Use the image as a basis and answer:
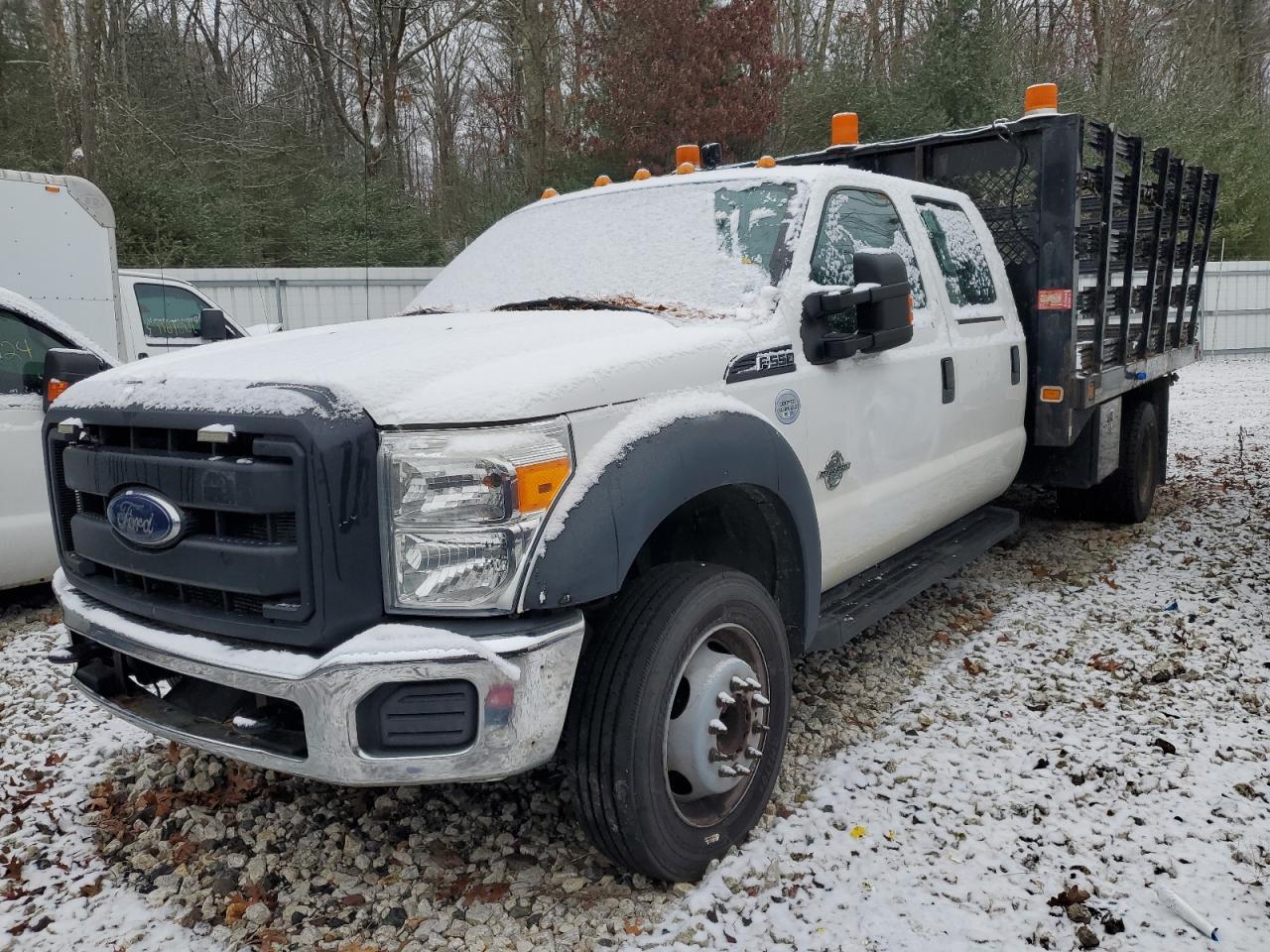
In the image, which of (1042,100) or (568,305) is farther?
(1042,100)

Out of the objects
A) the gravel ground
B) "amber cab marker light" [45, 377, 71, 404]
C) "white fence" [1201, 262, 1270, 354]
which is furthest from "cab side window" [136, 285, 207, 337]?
"white fence" [1201, 262, 1270, 354]

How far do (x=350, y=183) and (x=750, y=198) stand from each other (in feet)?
61.5

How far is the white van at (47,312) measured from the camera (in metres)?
4.81

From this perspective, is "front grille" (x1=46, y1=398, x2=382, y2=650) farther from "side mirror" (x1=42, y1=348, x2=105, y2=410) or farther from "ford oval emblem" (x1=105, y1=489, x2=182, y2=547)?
"side mirror" (x1=42, y1=348, x2=105, y2=410)

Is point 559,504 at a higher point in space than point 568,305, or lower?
lower

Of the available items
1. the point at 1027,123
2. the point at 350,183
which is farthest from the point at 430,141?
the point at 1027,123

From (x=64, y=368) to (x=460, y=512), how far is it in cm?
318

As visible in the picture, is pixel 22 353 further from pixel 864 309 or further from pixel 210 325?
pixel 864 309

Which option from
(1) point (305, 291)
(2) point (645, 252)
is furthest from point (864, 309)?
(1) point (305, 291)

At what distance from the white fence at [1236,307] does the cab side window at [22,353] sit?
762 inches

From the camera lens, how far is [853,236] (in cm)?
363

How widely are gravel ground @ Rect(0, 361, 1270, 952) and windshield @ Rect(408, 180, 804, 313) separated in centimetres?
164

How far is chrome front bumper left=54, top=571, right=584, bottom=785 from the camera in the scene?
214 cm

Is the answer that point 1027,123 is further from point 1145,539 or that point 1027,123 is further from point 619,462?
point 619,462
